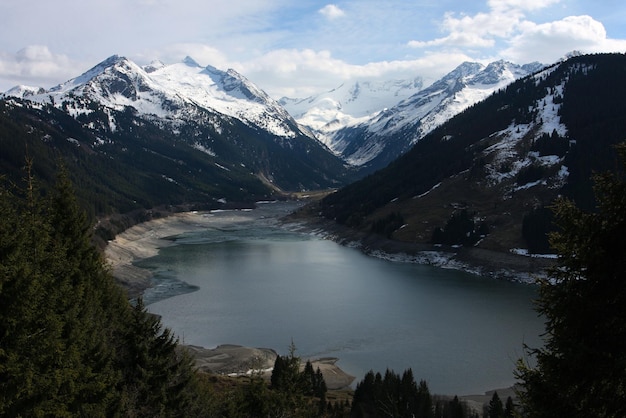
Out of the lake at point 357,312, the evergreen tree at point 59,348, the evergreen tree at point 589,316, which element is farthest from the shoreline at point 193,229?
the evergreen tree at point 589,316

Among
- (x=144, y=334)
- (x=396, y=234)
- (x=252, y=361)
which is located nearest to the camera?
(x=144, y=334)

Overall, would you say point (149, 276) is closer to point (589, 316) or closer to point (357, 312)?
point (357, 312)

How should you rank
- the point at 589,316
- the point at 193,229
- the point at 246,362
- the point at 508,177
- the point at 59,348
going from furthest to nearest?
the point at 193,229 < the point at 508,177 < the point at 246,362 < the point at 59,348 < the point at 589,316

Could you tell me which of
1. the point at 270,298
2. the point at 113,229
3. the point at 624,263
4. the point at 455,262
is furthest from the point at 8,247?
the point at 113,229

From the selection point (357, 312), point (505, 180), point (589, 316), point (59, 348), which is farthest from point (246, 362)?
point (505, 180)

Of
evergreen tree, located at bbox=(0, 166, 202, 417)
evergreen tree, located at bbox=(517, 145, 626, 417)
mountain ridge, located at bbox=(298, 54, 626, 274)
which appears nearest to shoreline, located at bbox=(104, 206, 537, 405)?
mountain ridge, located at bbox=(298, 54, 626, 274)

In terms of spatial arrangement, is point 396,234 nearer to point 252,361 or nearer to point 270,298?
point 270,298

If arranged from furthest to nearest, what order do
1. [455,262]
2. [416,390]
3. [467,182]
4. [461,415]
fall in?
[467,182] < [455,262] < [416,390] < [461,415]
